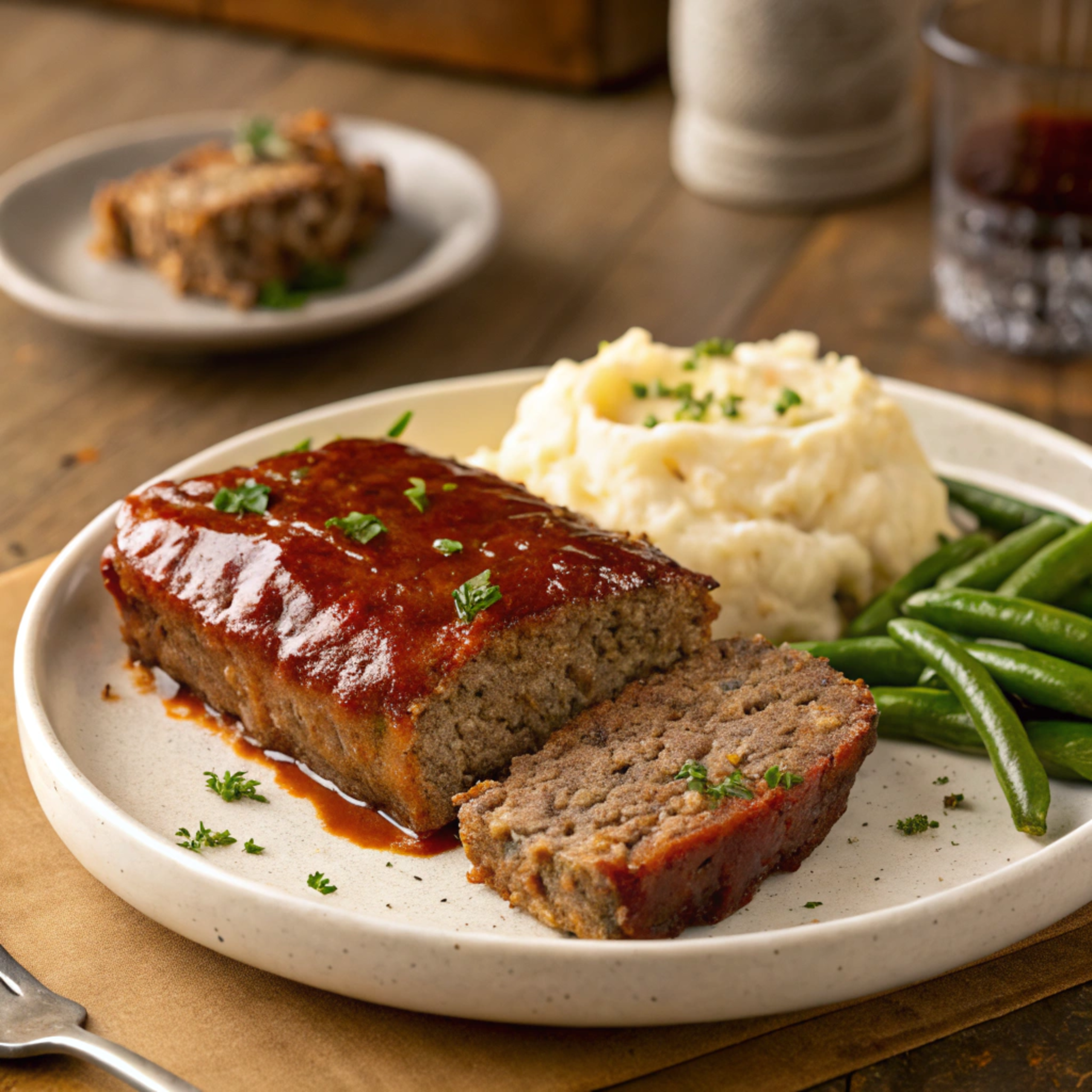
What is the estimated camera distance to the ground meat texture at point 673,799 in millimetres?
3248

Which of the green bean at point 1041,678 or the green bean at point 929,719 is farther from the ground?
the green bean at point 1041,678

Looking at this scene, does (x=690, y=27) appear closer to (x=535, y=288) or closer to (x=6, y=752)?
(x=535, y=288)

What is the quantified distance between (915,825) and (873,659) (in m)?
0.72

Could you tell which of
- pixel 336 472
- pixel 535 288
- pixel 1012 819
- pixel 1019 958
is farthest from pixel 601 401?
pixel 535 288

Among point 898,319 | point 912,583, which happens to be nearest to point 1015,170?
point 898,319

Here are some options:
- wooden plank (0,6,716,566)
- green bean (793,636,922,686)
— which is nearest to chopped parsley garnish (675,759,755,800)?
green bean (793,636,922,686)

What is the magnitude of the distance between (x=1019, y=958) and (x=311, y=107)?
7934 millimetres

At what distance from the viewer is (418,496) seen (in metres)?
4.20

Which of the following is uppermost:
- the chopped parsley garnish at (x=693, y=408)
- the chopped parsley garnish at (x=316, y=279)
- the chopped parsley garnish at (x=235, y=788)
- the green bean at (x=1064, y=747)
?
the chopped parsley garnish at (x=693, y=408)

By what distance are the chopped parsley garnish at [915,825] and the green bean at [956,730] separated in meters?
0.35

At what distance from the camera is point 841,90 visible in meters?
8.20

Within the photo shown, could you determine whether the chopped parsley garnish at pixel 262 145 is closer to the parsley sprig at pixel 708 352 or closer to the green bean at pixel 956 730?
the parsley sprig at pixel 708 352

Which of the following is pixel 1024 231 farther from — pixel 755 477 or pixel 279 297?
pixel 279 297

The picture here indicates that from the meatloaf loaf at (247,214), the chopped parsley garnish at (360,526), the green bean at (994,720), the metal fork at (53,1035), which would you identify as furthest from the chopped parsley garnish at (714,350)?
the metal fork at (53,1035)
